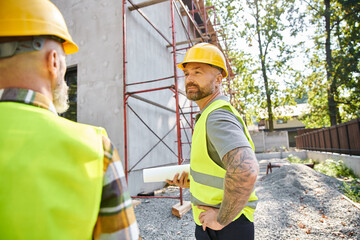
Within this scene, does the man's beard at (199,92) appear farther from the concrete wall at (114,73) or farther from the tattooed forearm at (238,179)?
the concrete wall at (114,73)

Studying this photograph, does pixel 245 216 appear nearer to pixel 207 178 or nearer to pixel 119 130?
pixel 207 178

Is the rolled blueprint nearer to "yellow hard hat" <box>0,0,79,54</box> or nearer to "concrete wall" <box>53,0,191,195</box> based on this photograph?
"yellow hard hat" <box>0,0,79,54</box>

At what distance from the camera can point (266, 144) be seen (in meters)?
22.5

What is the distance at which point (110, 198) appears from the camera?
0.75 meters

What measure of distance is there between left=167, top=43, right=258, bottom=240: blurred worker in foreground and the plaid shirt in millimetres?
673

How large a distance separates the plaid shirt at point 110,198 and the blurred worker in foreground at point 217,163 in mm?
673

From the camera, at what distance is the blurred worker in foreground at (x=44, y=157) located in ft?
2.04

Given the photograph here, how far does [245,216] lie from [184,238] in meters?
3.15

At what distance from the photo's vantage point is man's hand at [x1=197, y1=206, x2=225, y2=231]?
1.40 metres

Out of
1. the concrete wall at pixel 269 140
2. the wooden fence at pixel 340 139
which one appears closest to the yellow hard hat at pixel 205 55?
the wooden fence at pixel 340 139

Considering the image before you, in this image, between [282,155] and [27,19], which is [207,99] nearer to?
[27,19]

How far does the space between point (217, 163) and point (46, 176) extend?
1056 mm

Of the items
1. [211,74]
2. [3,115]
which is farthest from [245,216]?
[3,115]

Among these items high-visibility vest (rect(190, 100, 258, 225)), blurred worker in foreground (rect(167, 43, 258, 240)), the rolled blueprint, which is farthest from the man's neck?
the rolled blueprint
